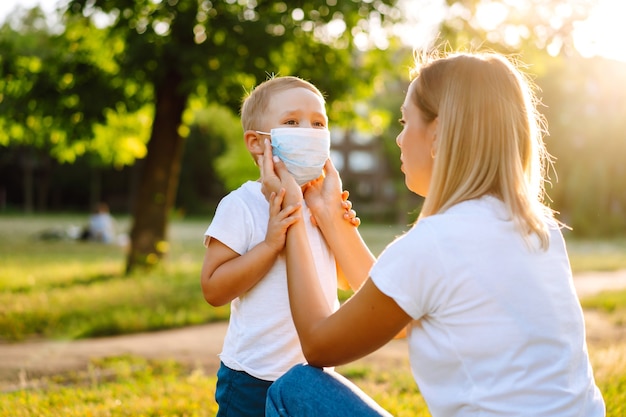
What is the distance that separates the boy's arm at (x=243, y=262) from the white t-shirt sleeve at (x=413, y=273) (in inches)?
24.3

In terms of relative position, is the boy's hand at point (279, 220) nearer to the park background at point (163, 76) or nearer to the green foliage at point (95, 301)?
the park background at point (163, 76)

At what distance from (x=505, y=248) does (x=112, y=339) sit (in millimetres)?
6180

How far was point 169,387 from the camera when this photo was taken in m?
4.80

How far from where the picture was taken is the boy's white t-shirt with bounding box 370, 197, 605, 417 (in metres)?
1.96

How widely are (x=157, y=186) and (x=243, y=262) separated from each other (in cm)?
986

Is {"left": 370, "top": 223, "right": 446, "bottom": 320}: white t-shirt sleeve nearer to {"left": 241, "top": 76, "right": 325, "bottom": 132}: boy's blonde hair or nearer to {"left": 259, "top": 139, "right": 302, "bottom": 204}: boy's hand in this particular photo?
{"left": 259, "top": 139, "right": 302, "bottom": 204}: boy's hand

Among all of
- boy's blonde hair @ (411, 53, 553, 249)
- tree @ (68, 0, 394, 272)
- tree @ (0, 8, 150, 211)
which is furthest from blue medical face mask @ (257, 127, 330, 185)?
tree @ (0, 8, 150, 211)

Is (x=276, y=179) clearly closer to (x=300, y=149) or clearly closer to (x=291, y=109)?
(x=300, y=149)

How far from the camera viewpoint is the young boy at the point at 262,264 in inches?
105

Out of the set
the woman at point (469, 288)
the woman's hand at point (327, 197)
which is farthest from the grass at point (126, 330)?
the woman at point (469, 288)

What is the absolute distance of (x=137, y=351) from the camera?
673 centimetres

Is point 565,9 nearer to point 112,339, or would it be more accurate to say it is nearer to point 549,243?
point 112,339

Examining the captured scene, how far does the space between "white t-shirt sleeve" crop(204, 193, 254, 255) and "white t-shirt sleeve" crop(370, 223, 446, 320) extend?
2.72 ft

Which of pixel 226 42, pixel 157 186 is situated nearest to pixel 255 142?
pixel 226 42
